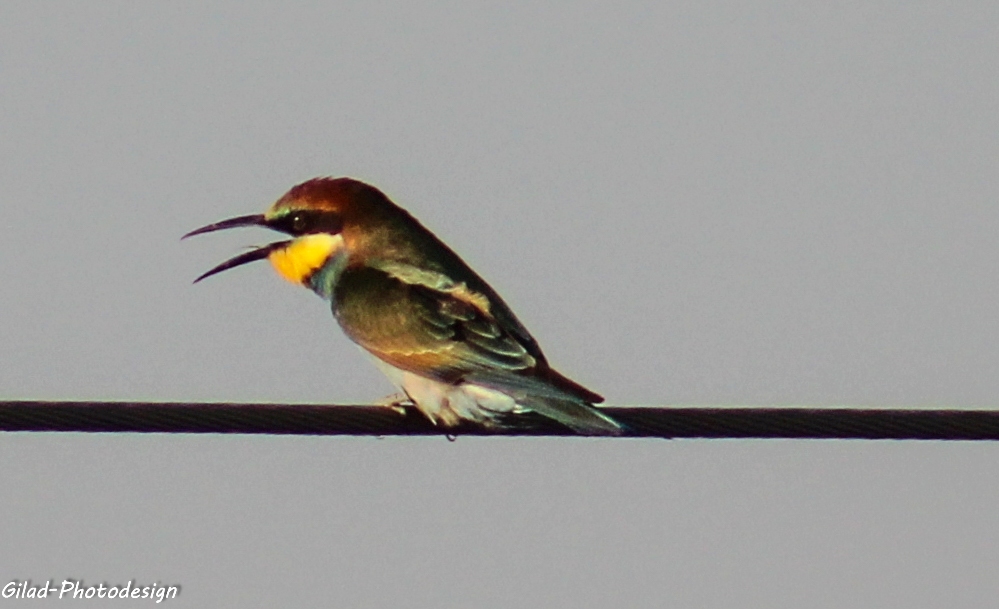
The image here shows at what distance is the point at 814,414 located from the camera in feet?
17.1

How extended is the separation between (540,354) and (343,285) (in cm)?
115

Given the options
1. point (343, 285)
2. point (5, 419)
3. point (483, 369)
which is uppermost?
point (343, 285)

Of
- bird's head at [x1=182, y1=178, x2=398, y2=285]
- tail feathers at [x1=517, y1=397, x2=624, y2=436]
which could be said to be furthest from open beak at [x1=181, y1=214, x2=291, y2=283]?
tail feathers at [x1=517, y1=397, x2=624, y2=436]

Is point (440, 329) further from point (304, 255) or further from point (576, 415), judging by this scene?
point (304, 255)

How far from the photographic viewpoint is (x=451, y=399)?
278 inches

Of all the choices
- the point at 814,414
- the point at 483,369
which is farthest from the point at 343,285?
the point at 814,414

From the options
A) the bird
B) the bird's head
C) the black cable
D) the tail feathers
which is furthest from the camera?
the bird's head

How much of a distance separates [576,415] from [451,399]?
885mm

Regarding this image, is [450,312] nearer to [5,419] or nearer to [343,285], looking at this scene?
[343,285]

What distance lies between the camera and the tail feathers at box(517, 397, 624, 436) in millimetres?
6004

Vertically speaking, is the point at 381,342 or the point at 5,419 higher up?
the point at 381,342

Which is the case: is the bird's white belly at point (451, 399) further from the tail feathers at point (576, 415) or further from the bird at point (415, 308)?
the tail feathers at point (576, 415)

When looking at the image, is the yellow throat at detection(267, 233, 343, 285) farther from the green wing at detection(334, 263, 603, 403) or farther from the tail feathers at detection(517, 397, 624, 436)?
the tail feathers at detection(517, 397, 624, 436)

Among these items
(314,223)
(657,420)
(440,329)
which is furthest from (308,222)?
(657,420)
